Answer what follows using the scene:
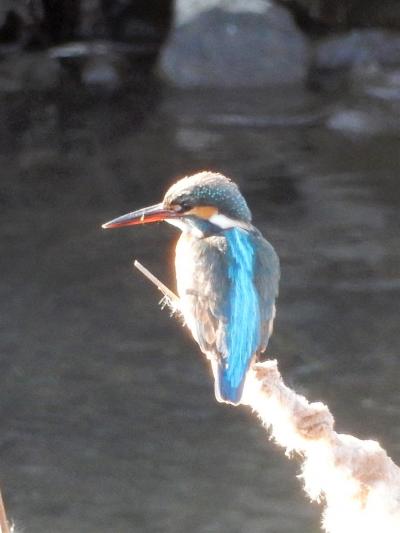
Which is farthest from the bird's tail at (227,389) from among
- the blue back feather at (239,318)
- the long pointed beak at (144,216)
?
the long pointed beak at (144,216)

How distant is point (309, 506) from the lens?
4578 mm

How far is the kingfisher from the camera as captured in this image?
1.99m

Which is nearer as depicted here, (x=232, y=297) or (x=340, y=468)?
(x=340, y=468)

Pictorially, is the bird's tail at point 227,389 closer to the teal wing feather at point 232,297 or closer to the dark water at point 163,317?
the teal wing feather at point 232,297

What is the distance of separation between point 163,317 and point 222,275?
4010 millimetres

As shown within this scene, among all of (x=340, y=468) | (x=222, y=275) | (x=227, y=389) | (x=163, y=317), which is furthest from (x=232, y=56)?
(x=340, y=468)

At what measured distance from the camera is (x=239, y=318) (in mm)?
2027

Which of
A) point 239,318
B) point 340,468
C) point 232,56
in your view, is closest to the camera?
point 340,468

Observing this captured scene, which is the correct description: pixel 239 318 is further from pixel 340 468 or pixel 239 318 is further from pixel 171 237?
pixel 171 237

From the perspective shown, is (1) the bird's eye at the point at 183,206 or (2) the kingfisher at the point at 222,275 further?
(1) the bird's eye at the point at 183,206

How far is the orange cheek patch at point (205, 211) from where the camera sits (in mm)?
2223

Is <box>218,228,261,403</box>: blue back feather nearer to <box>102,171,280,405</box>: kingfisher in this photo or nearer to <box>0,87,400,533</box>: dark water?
<box>102,171,280,405</box>: kingfisher

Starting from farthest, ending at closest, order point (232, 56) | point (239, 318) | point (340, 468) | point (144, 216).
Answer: point (232, 56) < point (144, 216) < point (239, 318) < point (340, 468)

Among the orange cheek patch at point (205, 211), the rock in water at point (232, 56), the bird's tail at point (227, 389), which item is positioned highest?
the orange cheek patch at point (205, 211)
